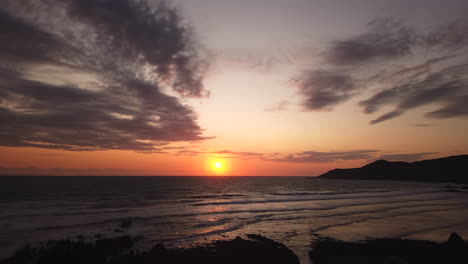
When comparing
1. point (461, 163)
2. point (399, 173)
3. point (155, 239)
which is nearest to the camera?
point (155, 239)

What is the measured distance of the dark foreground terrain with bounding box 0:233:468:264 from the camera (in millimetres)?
14250

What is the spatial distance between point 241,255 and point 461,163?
644 feet

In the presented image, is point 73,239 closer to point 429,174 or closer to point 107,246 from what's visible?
point 107,246

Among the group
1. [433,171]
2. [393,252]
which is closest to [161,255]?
[393,252]

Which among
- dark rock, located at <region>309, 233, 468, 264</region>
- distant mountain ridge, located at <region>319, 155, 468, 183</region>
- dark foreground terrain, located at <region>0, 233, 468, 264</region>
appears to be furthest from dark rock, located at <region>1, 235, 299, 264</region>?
distant mountain ridge, located at <region>319, 155, 468, 183</region>

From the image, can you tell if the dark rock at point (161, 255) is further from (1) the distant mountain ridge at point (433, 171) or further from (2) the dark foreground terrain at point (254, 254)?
(1) the distant mountain ridge at point (433, 171)

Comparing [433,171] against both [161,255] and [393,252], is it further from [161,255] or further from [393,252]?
[161,255]

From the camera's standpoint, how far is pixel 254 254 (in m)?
14.9

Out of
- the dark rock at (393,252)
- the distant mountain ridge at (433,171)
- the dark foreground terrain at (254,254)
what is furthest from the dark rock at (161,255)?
the distant mountain ridge at (433,171)

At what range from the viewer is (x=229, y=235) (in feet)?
71.3

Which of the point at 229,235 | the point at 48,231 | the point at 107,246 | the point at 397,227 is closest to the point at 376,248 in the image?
the point at 397,227

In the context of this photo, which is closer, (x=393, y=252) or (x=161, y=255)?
(x=161, y=255)

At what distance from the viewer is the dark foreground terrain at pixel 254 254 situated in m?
14.2

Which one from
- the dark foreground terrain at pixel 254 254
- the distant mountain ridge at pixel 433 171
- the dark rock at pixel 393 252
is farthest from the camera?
the distant mountain ridge at pixel 433 171
